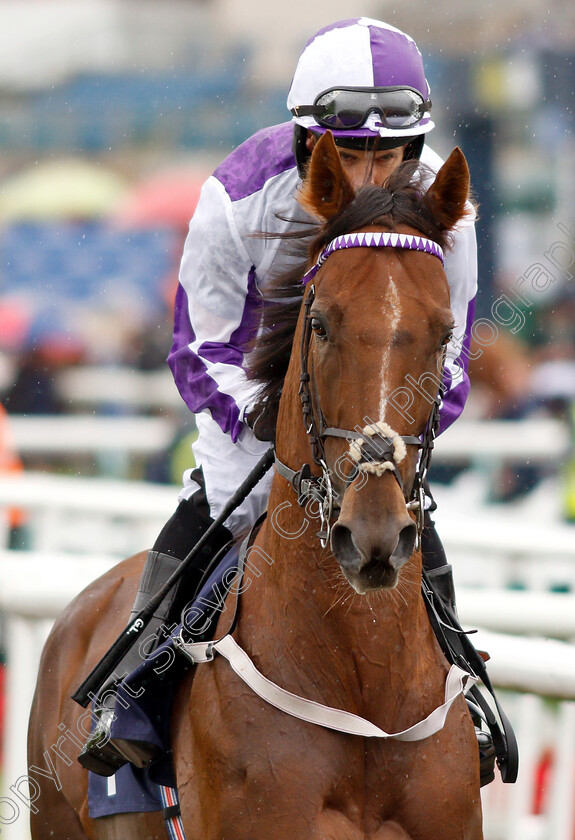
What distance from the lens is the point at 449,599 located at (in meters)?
3.29

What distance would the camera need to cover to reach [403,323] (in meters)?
2.49

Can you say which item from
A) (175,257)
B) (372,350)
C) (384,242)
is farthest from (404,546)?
(175,257)

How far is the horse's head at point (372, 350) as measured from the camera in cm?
237

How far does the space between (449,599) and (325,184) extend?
127 cm

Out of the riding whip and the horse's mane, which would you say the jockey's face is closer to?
the horse's mane

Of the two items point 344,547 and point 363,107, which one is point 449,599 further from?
point 363,107

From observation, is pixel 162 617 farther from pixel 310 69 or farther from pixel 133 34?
pixel 133 34

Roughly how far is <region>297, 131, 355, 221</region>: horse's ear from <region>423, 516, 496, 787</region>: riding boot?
0.93m

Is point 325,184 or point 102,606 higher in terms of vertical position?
point 325,184

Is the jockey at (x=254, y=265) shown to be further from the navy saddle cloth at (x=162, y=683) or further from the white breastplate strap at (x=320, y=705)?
the white breastplate strap at (x=320, y=705)

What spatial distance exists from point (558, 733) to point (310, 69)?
8.60ft

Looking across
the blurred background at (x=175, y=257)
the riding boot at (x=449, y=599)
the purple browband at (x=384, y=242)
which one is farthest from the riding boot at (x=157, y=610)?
the blurred background at (x=175, y=257)

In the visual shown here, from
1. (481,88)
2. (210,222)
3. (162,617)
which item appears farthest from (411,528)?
(481,88)

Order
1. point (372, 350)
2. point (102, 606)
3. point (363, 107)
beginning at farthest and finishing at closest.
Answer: point (102, 606)
point (363, 107)
point (372, 350)
